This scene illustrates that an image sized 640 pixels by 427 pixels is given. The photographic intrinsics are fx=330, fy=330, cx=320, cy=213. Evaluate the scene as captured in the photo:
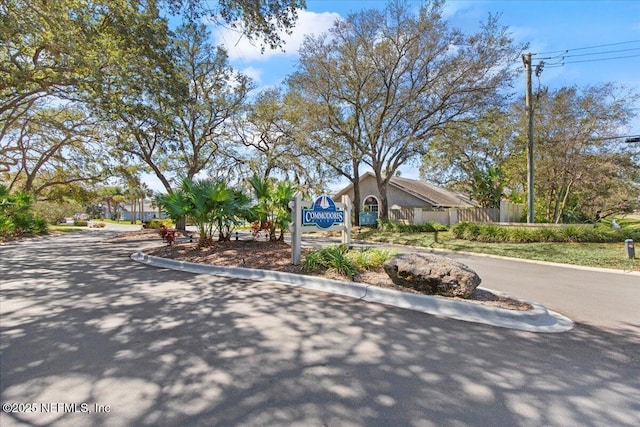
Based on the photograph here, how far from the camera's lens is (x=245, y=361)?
3.40 metres

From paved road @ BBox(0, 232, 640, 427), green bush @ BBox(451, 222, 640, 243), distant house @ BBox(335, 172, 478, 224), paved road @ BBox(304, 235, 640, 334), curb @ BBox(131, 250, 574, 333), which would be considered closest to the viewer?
paved road @ BBox(0, 232, 640, 427)

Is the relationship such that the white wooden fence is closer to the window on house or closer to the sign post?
the window on house

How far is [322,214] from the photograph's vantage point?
8.22 metres

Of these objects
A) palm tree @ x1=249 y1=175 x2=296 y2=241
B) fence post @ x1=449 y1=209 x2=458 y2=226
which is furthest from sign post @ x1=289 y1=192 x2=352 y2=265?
fence post @ x1=449 y1=209 x2=458 y2=226

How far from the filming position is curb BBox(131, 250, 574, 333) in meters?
4.71

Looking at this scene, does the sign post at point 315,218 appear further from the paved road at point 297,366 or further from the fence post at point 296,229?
the paved road at point 297,366

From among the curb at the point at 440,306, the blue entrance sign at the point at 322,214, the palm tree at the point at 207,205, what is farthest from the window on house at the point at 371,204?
the curb at the point at 440,306

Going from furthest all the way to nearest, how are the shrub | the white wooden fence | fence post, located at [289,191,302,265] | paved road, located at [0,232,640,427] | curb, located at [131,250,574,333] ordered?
1. the white wooden fence
2. fence post, located at [289,191,302,265]
3. the shrub
4. curb, located at [131,250,574,333]
5. paved road, located at [0,232,640,427]

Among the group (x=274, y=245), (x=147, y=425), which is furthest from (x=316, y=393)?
(x=274, y=245)

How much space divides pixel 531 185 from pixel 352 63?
35.8 feet

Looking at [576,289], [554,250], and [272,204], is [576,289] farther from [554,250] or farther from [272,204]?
[272,204]

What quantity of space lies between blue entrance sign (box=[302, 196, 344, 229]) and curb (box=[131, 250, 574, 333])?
1589 mm

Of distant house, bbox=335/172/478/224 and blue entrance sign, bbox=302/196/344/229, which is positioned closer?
blue entrance sign, bbox=302/196/344/229

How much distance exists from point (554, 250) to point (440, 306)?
998 cm
